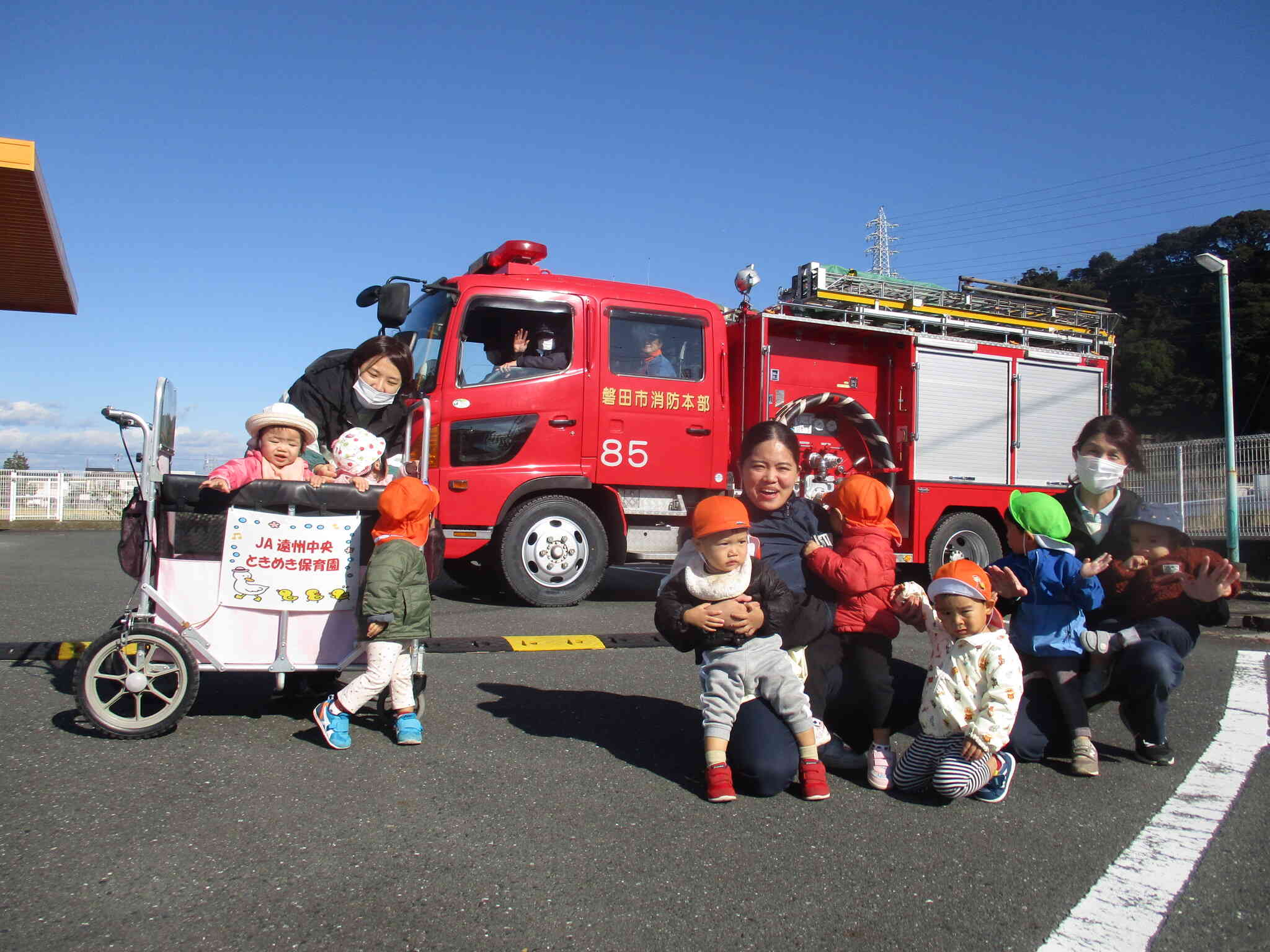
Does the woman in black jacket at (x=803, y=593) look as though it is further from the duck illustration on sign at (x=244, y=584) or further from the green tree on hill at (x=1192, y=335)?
the green tree on hill at (x=1192, y=335)

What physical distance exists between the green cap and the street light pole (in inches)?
523

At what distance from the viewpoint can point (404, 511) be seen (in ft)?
12.8

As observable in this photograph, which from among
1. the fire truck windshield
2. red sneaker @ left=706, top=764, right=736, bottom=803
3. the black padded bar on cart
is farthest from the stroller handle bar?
the fire truck windshield

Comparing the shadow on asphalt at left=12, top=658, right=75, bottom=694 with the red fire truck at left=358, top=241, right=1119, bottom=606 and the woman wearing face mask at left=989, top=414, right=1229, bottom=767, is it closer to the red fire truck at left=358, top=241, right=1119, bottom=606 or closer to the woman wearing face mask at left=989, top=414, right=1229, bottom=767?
the red fire truck at left=358, top=241, right=1119, bottom=606

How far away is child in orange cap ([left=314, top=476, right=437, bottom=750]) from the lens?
3801 millimetres

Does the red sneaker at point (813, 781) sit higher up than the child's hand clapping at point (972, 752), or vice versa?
the child's hand clapping at point (972, 752)

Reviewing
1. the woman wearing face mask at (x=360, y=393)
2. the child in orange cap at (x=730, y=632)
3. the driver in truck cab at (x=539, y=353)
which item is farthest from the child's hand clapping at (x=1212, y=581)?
the driver in truck cab at (x=539, y=353)

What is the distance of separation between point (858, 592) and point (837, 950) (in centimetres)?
162

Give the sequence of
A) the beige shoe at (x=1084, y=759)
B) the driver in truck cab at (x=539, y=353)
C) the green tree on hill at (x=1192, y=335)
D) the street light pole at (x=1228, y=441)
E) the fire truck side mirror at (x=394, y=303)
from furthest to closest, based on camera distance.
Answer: the green tree on hill at (x=1192, y=335)
the street light pole at (x=1228, y=441)
the driver in truck cab at (x=539, y=353)
the fire truck side mirror at (x=394, y=303)
the beige shoe at (x=1084, y=759)

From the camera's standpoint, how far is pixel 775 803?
10.9 ft

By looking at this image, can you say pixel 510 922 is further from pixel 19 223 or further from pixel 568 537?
pixel 19 223

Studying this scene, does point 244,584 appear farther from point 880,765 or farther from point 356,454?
point 880,765

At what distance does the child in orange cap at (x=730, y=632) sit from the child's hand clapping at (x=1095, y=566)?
1161mm

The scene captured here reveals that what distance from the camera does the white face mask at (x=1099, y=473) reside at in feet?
13.6
